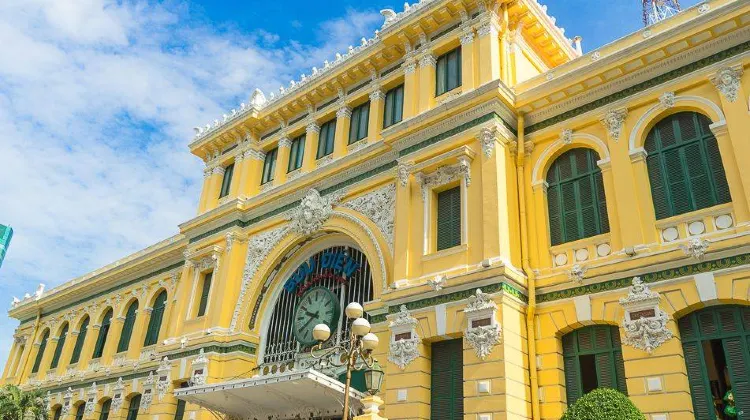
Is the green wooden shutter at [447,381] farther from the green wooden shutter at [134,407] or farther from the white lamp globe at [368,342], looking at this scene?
the green wooden shutter at [134,407]

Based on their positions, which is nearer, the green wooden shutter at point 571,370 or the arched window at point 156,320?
the green wooden shutter at point 571,370

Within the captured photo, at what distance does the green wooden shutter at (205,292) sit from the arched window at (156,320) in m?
4.75

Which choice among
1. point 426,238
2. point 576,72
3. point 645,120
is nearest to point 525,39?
point 576,72

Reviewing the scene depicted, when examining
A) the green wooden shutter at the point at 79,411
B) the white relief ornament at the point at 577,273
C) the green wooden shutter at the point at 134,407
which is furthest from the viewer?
the green wooden shutter at the point at 79,411

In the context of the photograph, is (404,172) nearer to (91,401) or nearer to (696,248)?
(696,248)

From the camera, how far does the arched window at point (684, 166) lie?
1377cm

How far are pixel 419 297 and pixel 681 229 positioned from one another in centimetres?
622

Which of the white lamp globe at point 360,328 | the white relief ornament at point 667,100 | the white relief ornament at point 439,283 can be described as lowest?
the white lamp globe at point 360,328

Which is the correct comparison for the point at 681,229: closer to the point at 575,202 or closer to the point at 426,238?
the point at 575,202

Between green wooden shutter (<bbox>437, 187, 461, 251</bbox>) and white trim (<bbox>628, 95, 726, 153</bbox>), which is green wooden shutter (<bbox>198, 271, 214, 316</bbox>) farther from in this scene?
white trim (<bbox>628, 95, 726, 153</bbox>)

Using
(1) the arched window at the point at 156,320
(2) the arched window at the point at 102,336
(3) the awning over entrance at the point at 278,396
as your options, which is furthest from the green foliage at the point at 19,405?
(3) the awning over entrance at the point at 278,396

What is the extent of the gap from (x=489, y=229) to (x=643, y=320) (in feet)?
13.3

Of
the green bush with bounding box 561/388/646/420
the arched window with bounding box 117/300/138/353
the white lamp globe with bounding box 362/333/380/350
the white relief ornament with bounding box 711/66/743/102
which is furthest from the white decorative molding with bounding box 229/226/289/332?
the white relief ornament with bounding box 711/66/743/102

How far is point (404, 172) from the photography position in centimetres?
1803
